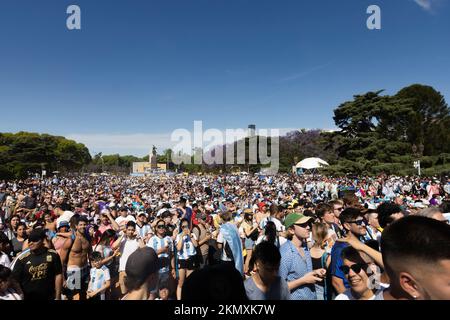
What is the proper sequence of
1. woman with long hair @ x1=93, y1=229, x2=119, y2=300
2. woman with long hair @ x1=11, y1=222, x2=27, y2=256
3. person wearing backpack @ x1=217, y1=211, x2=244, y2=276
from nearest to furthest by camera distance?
person wearing backpack @ x1=217, y1=211, x2=244, y2=276, woman with long hair @ x1=93, y1=229, x2=119, y2=300, woman with long hair @ x1=11, y1=222, x2=27, y2=256

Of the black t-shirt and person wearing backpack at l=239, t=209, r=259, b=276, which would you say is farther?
person wearing backpack at l=239, t=209, r=259, b=276

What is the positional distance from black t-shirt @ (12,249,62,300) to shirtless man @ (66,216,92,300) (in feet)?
2.50

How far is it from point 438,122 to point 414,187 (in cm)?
2918

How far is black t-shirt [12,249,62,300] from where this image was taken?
3.31m

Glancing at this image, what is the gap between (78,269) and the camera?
430 cm

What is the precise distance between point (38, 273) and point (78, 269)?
3.20 ft

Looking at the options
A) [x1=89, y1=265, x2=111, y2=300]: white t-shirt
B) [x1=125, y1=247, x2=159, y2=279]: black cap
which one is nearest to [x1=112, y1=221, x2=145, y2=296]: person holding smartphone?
[x1=89, y1=265, x2=111, y2=300]: white t-shirt

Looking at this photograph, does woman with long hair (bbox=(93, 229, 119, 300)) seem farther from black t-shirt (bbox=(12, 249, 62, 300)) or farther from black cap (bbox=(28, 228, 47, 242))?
black cap (bbox=(28, 228, 47, 242))

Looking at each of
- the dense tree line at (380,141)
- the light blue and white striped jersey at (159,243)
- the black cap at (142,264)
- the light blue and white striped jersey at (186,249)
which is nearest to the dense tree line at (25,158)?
the dense tree line at (380,141)

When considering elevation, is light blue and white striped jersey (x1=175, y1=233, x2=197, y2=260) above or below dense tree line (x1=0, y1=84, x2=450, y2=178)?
below

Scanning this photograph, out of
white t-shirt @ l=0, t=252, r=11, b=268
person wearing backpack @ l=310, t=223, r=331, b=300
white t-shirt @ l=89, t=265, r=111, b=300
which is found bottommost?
white t-shirt @ l=89, t=265, r=111, b=300

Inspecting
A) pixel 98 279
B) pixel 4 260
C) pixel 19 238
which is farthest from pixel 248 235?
pixel 19 238

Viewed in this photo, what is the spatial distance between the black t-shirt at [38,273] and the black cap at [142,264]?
213 centimetres
